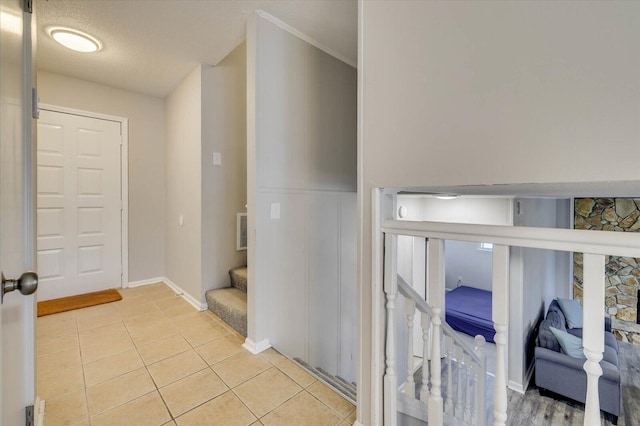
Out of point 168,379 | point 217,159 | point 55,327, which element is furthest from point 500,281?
point 55,327

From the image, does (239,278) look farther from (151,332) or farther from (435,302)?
(435,302)

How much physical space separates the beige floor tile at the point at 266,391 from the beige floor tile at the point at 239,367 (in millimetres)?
52

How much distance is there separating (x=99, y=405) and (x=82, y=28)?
2.81 metres

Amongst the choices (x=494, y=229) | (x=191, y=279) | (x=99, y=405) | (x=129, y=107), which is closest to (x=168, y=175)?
(x=129, y=107)

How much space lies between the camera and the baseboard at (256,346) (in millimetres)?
2021

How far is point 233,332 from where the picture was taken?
7.68 ft

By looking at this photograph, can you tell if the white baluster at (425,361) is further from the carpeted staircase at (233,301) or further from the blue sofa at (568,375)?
the blue sofa at (568,375)

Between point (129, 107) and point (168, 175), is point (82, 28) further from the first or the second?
point (168, 175)

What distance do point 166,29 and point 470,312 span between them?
17.8 ft

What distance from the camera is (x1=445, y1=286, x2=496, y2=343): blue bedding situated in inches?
165

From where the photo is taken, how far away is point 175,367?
1.82 metres

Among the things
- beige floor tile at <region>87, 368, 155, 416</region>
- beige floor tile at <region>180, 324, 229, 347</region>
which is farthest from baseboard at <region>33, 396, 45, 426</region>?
beige floor tile at <region>180, 324, 229, 347</region>

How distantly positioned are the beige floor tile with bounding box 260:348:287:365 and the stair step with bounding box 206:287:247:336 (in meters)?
0.33

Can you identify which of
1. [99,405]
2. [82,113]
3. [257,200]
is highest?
[82,113]
